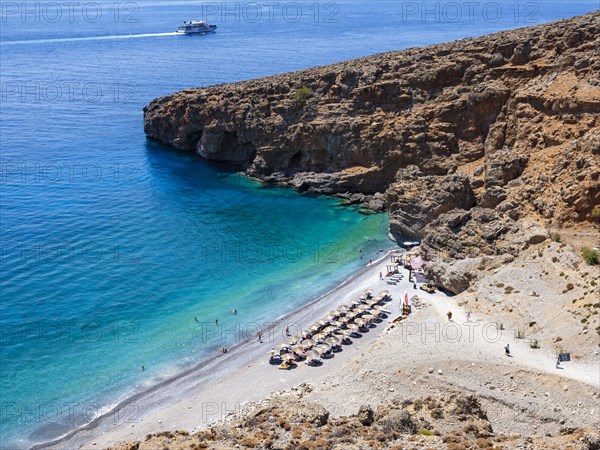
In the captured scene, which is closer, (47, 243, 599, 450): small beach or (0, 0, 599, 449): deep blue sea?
(47, 243, 599, 450): small beach

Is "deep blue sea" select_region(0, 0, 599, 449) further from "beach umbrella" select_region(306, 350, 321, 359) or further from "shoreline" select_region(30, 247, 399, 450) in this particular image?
"beach umbrella" select_region(306, 350, 321, 359)

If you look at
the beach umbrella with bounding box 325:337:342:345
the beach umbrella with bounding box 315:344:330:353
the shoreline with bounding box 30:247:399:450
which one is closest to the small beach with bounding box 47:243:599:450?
the shoreline with bounding box 30:247:399:450

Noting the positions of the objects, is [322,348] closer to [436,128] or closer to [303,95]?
[436,128]

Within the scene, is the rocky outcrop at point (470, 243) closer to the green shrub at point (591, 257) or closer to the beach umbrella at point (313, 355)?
the green shrub at point (591, 257)

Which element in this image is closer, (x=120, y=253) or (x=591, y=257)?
(x=591, y=257)

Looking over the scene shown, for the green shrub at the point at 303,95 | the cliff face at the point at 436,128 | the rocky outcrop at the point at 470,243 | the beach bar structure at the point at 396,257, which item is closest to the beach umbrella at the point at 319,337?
the rocky outcrop at the point at 470,243

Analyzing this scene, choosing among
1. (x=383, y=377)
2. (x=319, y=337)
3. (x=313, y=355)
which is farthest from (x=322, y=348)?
(x=383, y=377)

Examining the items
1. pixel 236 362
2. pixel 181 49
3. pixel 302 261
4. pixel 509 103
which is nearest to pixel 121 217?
pixel 302 261
